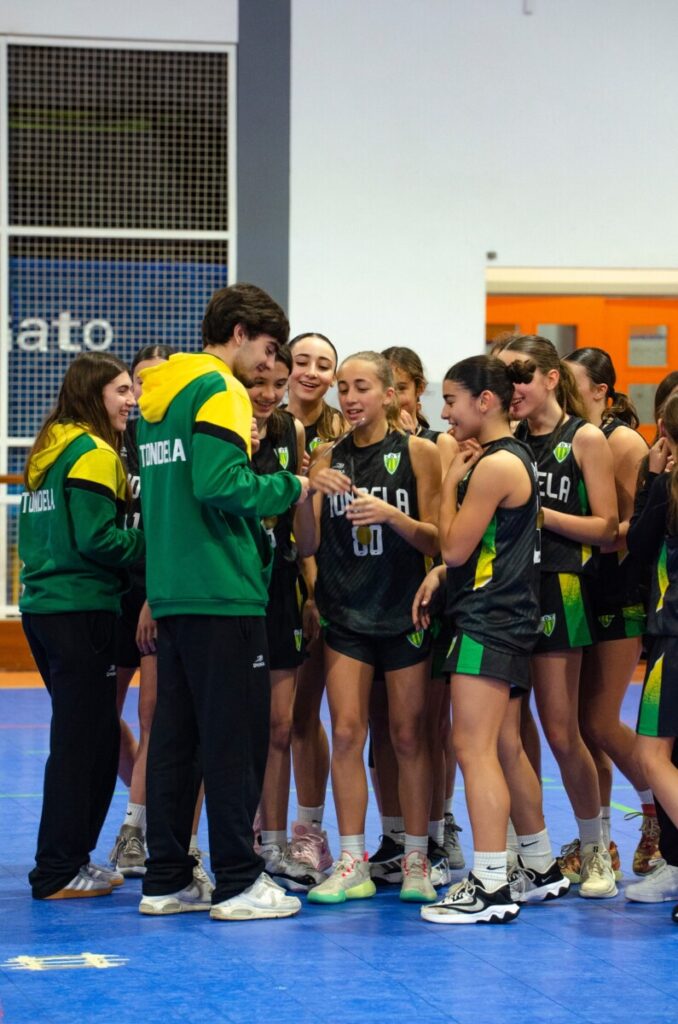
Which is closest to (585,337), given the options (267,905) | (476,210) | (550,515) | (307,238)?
(476,210)

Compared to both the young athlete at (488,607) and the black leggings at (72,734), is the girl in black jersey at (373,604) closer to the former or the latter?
the young athlete at (488,607)

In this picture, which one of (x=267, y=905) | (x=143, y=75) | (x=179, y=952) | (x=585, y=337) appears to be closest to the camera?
(x=179, y=952)

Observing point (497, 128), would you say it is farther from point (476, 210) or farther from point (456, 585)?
point (456, 585)

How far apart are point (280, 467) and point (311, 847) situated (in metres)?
1.26

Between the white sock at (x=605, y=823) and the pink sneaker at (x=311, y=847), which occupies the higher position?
the white sock at (x=605, y=823)

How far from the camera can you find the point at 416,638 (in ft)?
14.6

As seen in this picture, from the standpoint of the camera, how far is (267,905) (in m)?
4.13

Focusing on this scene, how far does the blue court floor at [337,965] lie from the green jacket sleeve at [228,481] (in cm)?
118

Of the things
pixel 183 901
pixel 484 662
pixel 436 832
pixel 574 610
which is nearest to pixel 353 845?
pixel 436 832

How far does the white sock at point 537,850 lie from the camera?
4.41 meters

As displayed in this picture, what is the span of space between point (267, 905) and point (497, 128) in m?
7.97

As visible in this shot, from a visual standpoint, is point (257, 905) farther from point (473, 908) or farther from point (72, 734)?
point (72, 734)

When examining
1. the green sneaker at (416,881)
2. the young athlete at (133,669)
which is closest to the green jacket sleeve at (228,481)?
the young athlete at (133,669)

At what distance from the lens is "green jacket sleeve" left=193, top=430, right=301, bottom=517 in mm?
3945
